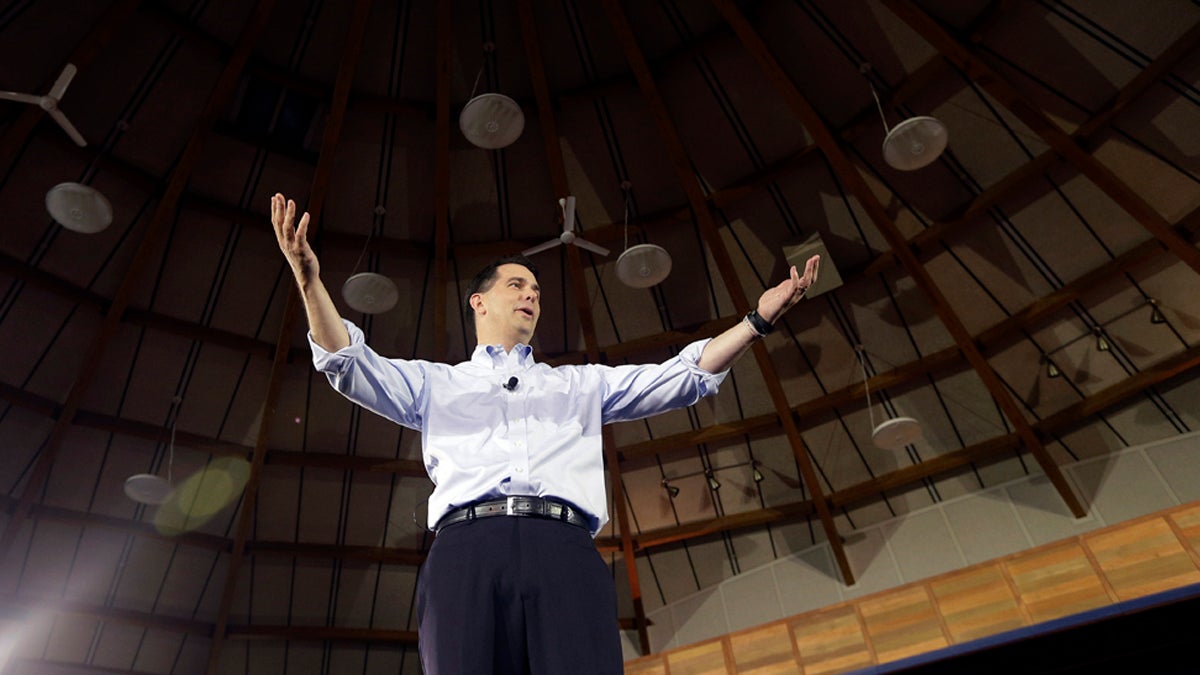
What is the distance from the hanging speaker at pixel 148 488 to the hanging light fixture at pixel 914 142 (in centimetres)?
1289

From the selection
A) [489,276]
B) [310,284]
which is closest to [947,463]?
[489,276]

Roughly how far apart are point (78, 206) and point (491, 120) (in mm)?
5615

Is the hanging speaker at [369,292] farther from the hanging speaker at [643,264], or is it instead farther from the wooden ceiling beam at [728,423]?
the wooden ceiling beam at [728,423]

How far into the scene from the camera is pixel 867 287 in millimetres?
15594

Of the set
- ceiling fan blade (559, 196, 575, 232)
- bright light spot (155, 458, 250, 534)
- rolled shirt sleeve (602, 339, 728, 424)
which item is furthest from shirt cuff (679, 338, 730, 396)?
bright light spot (155, 458, 250, 534)

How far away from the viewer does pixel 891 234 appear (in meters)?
13.8

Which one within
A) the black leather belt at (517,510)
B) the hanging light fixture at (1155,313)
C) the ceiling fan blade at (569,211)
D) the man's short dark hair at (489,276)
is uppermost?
the ceiling fan blade at (569,211)

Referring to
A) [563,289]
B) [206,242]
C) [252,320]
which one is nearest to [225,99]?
[206,242]

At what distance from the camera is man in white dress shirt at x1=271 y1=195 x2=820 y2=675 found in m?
2.12

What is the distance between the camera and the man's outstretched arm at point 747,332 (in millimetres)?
2850

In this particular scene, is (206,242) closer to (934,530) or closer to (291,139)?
(291,139)

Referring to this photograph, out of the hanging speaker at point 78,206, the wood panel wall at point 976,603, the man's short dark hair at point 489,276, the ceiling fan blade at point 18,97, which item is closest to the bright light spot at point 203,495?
the hanging speaker at point 78,206

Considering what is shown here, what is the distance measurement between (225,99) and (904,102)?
1061cm

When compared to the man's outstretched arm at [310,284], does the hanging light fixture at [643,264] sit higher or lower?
higher
